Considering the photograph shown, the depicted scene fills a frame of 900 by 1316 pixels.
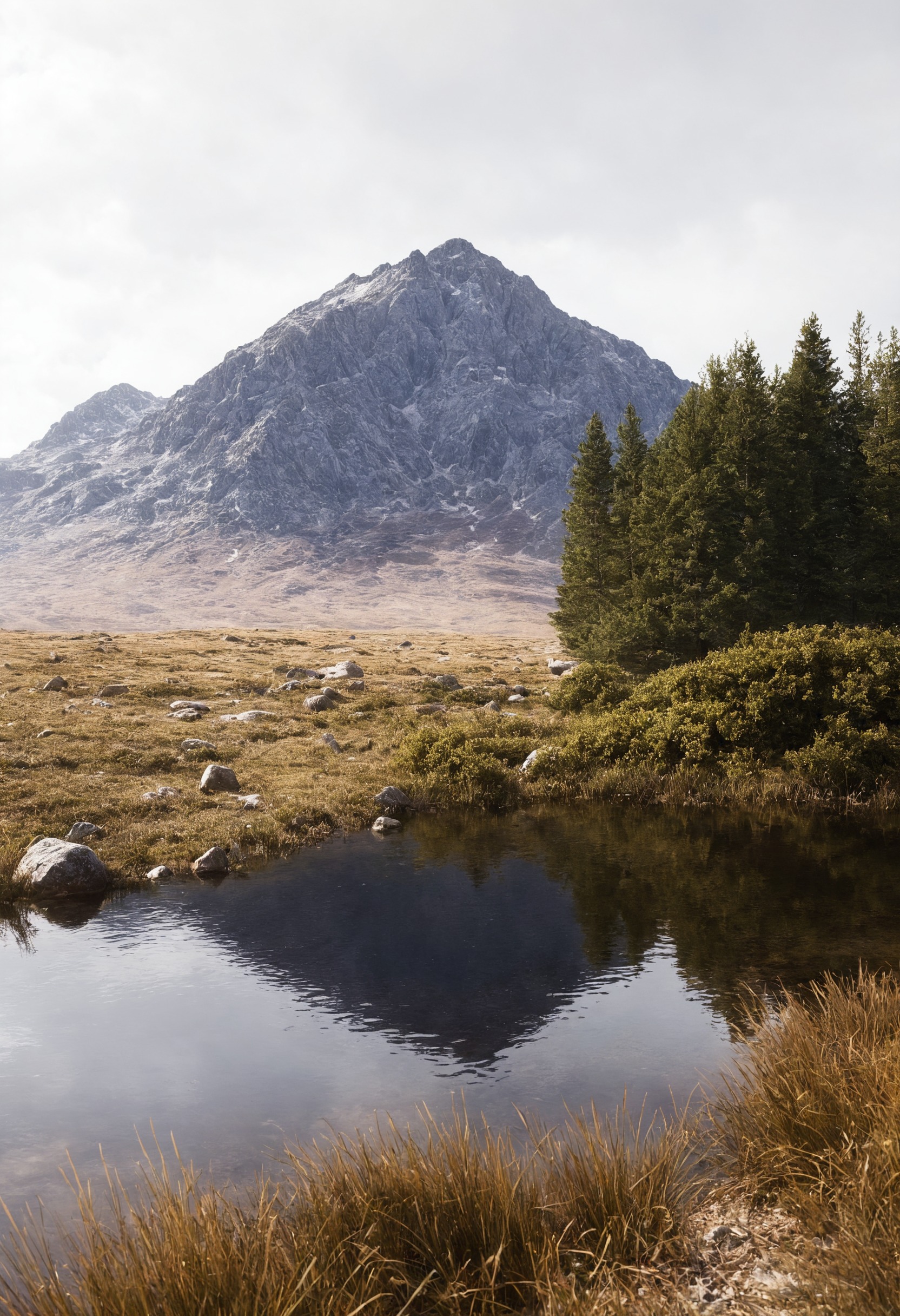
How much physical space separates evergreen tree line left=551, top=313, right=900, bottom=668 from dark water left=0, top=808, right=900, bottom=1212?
1619cm

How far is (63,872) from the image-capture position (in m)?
16.5

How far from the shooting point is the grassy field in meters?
4.78

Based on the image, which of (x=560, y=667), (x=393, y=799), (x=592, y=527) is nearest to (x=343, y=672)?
(x=560, y=667)

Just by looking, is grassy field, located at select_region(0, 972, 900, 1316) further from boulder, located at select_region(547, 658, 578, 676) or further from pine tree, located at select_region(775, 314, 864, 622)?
boulder, located at select_region(547, 658, 578, 676)

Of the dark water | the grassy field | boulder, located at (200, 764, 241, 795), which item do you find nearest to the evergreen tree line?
the dark water

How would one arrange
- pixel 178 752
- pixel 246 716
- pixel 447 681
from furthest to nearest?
pixel 447 681
pixel 246 716
pixel 178 752

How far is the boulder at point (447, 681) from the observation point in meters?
42.0

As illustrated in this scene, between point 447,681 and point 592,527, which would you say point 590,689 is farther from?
point 592,527

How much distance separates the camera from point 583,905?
16.1 metres

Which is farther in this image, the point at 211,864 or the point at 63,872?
the point at 211,864

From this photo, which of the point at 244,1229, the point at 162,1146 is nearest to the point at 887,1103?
the point at 244,1229

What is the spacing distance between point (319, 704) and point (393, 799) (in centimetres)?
1268

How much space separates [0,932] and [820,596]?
36587 mm

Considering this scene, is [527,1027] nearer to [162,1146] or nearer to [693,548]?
[162,1146]
